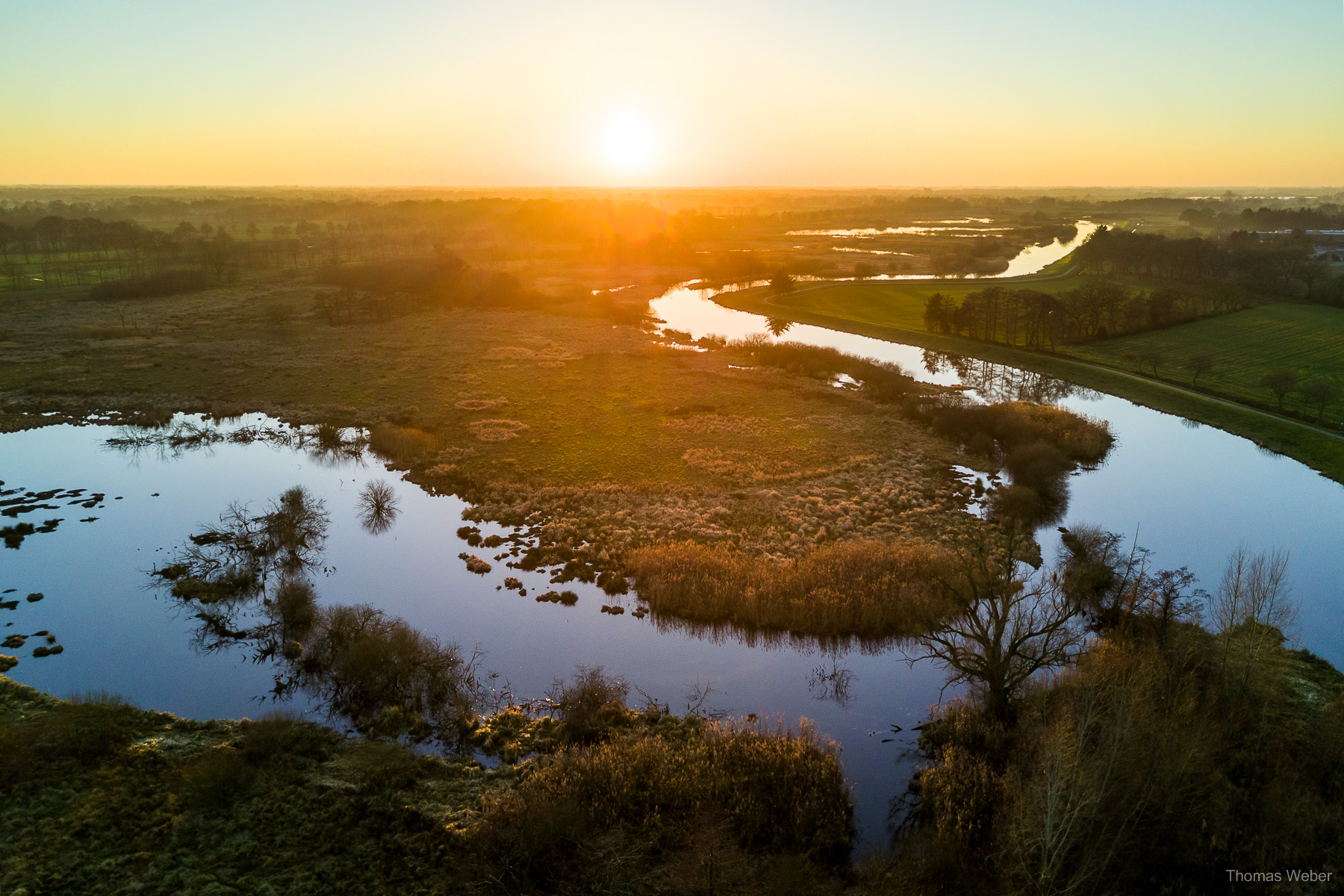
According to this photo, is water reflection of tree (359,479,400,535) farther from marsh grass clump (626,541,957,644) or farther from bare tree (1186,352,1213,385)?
bare tree (1186,352,1213,385)

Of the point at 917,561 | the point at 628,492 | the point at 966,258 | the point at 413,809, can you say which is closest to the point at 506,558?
the point at 628,492

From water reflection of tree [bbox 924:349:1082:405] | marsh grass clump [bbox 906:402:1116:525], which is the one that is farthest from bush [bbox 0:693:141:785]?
water reflection of tree [bbox 924:349:1082:405]

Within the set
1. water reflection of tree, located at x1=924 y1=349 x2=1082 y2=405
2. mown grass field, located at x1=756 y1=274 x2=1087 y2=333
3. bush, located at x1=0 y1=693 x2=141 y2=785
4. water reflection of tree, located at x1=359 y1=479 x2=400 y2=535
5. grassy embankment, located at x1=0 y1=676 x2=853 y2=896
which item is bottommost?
grassy embankment, located at x1=0 y1=676 x2=853 y2=896

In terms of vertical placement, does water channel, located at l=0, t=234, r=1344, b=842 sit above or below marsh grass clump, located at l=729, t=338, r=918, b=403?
below

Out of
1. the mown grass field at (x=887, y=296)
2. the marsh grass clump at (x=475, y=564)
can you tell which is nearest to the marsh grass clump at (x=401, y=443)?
the marsh grass clump at (x=475, y=564)

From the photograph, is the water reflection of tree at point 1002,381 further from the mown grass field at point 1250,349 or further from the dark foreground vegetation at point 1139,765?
the dark foreground vegetation at point 1139,765

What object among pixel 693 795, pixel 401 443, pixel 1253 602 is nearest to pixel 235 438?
pixel 401 443

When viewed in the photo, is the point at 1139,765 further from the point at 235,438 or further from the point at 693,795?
the point at 235,438
